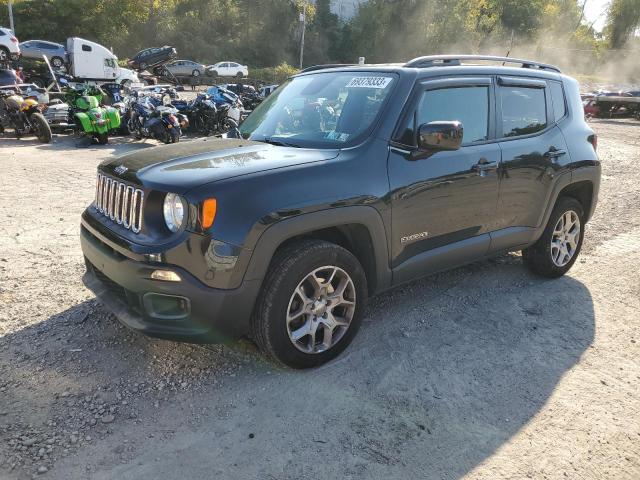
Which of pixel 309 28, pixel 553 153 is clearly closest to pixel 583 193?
pixel 553 153

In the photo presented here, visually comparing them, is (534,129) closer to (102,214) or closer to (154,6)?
(102,214)

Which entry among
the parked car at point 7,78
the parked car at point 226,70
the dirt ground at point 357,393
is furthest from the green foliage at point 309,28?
the dirt ground at point 357,393

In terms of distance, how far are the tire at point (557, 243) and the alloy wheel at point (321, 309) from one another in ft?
7.58

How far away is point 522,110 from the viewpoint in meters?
4.29

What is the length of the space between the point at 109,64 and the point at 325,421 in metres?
27.7

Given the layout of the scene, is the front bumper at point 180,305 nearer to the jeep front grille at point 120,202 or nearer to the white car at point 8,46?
the jeep front grille at point 120,202

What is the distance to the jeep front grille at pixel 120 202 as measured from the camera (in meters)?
2.92

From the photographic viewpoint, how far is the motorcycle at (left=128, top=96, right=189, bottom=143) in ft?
39.9

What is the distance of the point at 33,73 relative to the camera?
85.9 ft

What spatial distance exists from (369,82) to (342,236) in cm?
116

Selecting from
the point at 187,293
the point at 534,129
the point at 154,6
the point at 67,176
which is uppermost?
the point at 154,6

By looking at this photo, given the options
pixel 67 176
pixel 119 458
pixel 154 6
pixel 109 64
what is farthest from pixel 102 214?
pixel 154 6

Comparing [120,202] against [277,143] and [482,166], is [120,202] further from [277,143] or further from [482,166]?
[482,166]

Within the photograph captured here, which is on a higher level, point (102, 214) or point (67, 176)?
point (102, 214)
